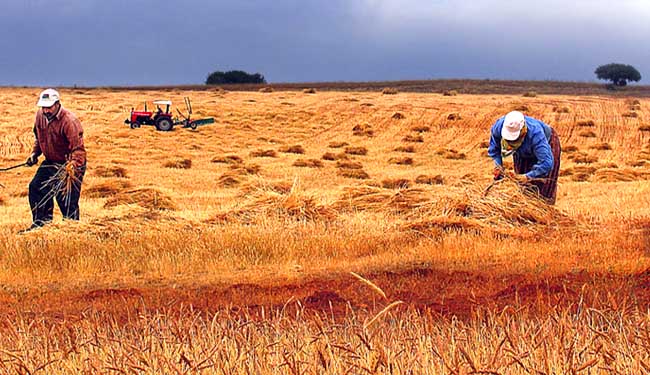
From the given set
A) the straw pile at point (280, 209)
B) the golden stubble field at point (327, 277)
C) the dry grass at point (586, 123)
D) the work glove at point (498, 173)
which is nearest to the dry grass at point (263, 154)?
the golden stubble field at point (327, 277)

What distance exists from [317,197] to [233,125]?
21.4 m

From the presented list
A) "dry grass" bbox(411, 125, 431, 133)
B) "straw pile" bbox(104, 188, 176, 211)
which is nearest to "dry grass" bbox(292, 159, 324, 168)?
"straw pile" bbox(104, 188, 176, 211)

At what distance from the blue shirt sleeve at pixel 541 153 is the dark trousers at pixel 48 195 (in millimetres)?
5555

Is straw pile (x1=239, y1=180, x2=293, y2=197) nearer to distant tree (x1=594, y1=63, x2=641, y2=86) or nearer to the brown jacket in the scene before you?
the brown jacket

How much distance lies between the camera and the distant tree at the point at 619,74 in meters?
68.7

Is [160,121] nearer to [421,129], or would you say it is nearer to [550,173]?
[421,129]

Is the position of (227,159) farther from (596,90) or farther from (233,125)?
(596,90)

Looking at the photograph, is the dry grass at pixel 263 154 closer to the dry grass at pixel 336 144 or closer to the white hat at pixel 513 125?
the dry grass at pixel 336 144

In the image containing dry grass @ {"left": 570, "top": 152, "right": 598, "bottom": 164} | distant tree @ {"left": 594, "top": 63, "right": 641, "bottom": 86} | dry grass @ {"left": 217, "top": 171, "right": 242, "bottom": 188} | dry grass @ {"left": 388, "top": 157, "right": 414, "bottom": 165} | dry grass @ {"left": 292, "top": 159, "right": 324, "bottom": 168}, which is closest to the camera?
dry grass @ {"left": 217, "top": 171, "right": 242, "bottom": 188}

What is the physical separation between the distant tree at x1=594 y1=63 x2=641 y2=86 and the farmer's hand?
6029 centimetres

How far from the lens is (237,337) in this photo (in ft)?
18.0

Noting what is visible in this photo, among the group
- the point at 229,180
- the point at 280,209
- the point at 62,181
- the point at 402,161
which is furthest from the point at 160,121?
the point at 62,181

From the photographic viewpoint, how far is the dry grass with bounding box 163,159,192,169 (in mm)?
24703

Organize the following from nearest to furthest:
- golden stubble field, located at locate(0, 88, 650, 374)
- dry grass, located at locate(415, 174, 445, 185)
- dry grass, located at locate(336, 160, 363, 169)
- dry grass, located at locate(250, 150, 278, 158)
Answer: golden stubble field, located at locate(0, 88, 650, 374)
dry grass, located at locate(415, 174, 445, 185)
dry grass, located at locate(336, 160, 363, 169)
dry grass, located at locate(250, 150, 278, 158)
